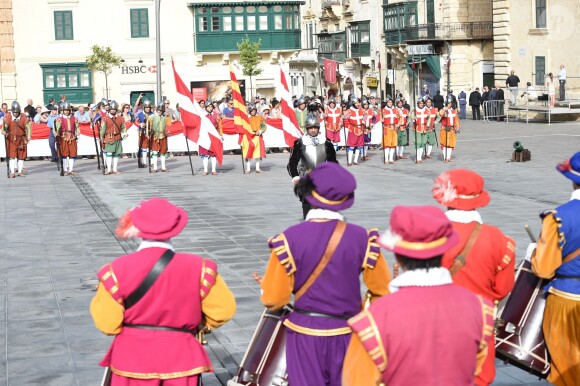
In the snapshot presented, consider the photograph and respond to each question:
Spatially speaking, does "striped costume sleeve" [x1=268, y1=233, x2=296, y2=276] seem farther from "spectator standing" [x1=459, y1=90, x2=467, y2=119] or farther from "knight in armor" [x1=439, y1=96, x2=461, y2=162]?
"spectator standing" [x1=459, y1=90, x2=467, y2=119]

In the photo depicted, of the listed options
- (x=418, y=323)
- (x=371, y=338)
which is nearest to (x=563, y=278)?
(x=418, y=323)

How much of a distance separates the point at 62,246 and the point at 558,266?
9861mm

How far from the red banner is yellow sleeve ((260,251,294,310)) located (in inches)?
2362

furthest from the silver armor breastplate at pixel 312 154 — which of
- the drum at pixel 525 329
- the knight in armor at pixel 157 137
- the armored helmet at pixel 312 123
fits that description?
the knight in armor at pixel 157 137

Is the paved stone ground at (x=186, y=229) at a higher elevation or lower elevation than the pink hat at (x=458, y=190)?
lower

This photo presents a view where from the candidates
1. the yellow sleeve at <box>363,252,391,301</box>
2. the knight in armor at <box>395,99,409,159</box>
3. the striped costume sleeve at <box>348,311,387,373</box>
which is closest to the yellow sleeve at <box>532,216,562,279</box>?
the yellow sleeve at <box>363,252,391,301</box>

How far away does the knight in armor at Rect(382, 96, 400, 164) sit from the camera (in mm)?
27719

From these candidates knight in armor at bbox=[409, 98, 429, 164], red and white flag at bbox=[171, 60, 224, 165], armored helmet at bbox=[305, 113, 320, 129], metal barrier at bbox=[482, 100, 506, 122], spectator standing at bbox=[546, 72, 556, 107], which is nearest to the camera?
armored helmet at bbox=[305, 113, 320, 129]

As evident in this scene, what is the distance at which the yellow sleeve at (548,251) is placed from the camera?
21.2 ft

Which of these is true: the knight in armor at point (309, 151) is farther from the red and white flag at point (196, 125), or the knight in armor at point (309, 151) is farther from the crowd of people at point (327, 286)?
the red and white flag at point (196, 125)

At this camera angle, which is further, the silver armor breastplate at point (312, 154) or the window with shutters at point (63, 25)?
the window with shutters at point (63, 25)

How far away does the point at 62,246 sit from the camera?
15.2 meters

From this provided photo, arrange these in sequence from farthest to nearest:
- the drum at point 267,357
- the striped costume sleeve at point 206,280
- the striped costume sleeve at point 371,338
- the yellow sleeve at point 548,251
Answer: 1. the yellow sleeve at point 548,251
2. the drum at point 267,357
3. the striped costume sleeve at point 206,280
4. the striped costume sleeve at point 371,338

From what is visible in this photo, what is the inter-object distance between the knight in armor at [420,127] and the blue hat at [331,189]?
21516 mm
